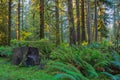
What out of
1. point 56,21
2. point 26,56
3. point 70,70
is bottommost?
point 70,70

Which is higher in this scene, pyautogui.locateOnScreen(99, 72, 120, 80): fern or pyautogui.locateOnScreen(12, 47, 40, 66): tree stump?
pyautogui.locateOnScreen(12, 47, 40, 66): tree stump

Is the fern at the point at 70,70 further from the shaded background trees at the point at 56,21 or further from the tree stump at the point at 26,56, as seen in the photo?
the shaded background trees at the point at 56,21

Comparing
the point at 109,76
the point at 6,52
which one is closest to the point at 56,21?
the point at 6,52

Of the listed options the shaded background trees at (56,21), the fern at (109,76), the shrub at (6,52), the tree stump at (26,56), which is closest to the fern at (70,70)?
the fern at (109,76)

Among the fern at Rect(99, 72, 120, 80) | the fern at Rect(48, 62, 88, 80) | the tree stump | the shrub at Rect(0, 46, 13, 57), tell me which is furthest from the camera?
the shrub at Rect(0, 46, 13, 57)

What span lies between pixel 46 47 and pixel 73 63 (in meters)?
3.19

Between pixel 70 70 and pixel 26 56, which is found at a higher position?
pixel 26 56

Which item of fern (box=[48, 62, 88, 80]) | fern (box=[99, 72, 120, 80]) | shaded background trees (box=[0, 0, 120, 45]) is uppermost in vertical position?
shaded background trees (box=[0, 0, 120, 45])

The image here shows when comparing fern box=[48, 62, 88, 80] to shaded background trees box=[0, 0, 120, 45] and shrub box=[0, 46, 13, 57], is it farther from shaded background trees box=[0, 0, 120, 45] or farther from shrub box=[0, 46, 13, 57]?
shaded background trees box=[0, 0, 120, 45]

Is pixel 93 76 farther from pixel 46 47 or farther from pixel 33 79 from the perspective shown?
pixel 46 47

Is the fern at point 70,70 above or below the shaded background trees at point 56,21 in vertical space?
below

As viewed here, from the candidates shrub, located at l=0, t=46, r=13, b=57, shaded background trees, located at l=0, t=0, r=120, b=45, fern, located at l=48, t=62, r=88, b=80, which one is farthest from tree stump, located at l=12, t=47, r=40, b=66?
shaded background trees, located at l=0, t=0, r=120, b=45

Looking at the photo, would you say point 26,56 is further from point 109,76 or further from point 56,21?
point 56,21

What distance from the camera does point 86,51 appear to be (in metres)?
9.12
